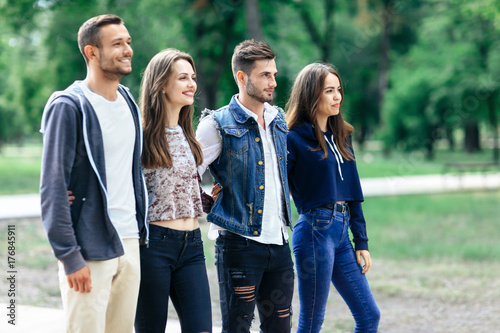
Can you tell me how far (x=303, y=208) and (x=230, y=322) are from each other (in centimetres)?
82

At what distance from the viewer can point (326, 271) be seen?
11.4 feet

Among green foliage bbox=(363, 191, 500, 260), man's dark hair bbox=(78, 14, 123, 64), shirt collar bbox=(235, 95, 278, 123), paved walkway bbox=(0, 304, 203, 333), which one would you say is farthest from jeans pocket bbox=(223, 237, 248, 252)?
green foliage bbox=(363, 191, 500, 260)

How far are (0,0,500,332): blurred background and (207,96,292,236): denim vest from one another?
62 cm

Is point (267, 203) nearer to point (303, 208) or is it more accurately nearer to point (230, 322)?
point (303, 208)

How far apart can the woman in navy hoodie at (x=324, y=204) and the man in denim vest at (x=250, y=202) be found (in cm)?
19

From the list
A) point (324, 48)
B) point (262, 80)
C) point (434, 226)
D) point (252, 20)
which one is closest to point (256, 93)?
point (262, 80)

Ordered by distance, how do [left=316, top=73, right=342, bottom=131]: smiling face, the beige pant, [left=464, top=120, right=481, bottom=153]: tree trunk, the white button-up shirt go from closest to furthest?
1. the beige pant
2. the white button-up shirt
3. [left=316, top=73, right=342, bottom=131]: smiling face
4. [left=464, top=120, right=481, bottom=153]: tree trunk

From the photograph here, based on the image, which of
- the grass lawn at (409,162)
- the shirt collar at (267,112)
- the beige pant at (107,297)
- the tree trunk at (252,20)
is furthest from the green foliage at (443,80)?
the beige pant at (107,297)

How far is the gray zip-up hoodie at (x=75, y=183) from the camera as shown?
8.23ft

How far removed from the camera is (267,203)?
3334mm

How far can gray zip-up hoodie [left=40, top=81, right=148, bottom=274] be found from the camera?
251 cm

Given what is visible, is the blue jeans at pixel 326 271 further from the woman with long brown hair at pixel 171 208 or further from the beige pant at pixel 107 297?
the beige pant at pixel 107 297

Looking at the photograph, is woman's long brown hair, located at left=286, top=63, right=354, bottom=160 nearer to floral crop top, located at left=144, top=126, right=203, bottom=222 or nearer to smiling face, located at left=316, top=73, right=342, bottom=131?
smiling face, located at left=316, top=73, right=342, bottom=131

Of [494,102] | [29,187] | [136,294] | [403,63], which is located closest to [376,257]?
[136,294]
